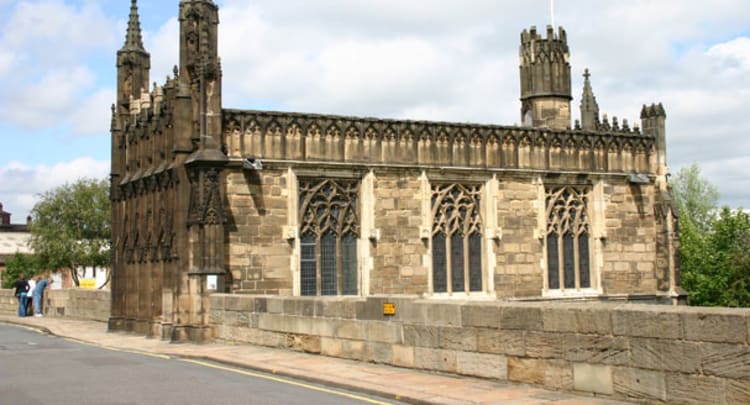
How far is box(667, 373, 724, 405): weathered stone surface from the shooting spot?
393 inches

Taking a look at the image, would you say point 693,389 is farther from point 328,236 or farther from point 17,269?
point 17,269

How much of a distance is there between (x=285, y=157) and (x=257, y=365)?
9198mm

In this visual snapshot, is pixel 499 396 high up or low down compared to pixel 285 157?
down

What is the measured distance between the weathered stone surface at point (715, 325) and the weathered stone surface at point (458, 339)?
3.80 meters

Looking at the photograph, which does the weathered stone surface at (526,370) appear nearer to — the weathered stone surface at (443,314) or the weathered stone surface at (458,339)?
the weathered stone surface at (458,339)

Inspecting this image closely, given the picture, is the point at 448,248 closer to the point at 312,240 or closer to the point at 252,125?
the point at 312,240

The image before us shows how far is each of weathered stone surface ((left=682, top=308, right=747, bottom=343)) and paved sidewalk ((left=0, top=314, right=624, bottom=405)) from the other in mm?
1495

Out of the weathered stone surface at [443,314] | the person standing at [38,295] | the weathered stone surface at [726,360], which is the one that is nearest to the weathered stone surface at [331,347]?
the weathered stone surface at [443,314]

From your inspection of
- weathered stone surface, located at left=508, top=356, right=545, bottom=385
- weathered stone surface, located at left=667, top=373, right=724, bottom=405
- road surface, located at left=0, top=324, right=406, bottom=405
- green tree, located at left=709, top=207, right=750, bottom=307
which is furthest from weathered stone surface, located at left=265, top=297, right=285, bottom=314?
green tree, located at left=709, top=207, right=750, bottom=307

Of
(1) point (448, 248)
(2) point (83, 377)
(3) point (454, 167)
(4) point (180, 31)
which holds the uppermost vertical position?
(4) point (180, 31)

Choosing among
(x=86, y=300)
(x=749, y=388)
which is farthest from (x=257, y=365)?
(x=86, y=300)

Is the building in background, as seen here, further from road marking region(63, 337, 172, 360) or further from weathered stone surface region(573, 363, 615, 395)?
weathered stone surface region(573, 363, 615, 395)

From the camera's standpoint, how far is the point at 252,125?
23797mm

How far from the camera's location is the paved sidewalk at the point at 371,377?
11633mm
